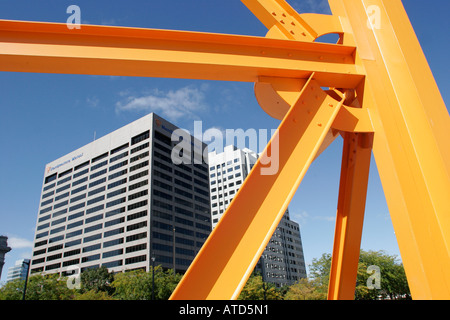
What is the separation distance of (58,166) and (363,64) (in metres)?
116

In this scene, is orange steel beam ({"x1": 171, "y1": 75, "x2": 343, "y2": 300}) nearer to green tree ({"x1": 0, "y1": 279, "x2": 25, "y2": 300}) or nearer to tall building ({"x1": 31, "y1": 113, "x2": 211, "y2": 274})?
green tree ({"x1": 0, "y1": 279, "x2": 25, "y2": 300})

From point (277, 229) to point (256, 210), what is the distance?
333 ft

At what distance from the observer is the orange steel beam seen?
1.46 m

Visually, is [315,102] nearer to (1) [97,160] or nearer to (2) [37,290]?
(2) [37,290]

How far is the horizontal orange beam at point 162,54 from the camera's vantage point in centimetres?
192

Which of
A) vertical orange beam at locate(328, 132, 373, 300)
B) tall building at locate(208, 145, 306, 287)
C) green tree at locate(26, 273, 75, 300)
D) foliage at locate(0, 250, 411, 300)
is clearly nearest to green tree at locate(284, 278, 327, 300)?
foliage at locate(0, 250, 411, 300)

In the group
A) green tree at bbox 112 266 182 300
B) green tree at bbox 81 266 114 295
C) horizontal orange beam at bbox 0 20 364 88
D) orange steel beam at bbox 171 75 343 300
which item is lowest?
orange steel beam at bbox 171 75 343 300

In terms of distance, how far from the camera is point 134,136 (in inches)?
3391

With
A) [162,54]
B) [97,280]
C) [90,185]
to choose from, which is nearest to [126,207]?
[90,185]

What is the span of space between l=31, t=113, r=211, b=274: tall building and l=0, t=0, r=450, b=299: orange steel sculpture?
6962cm

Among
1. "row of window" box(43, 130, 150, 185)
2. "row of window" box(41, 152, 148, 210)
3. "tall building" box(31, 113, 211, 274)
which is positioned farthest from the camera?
"row of window" box(43, 130, 150, 185)

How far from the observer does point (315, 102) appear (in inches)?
82.0

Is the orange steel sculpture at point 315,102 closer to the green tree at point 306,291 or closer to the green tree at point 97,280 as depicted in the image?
the green tree at point 306,291

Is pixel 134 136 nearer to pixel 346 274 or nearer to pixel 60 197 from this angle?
pixel 60 197
